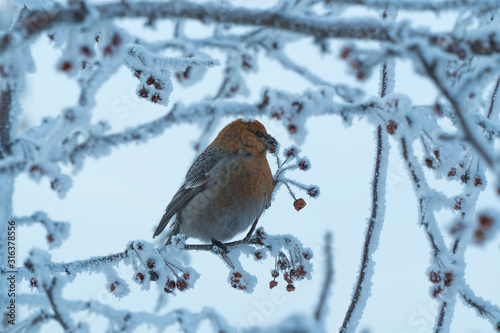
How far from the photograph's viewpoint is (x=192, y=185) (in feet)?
12.8

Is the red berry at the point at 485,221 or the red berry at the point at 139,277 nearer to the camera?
the red berry at the point at 485,221

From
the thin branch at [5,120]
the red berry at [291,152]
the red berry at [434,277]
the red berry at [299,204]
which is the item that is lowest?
the thin branch at [5,120]

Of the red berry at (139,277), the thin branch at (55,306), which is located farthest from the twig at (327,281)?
the red berry at (139,277)

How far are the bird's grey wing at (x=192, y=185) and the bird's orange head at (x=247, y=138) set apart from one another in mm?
141

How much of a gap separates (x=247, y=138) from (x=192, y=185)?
57 cm

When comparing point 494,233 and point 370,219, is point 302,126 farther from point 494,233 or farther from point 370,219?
point 370,219

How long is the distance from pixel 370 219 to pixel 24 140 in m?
1.46

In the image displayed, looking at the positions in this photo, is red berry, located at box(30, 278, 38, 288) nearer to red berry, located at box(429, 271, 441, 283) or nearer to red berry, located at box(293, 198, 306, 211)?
red berry, located at box(293, 198, 306, 211)

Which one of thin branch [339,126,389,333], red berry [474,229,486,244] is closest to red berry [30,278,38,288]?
thin branch [339,126,389,333]

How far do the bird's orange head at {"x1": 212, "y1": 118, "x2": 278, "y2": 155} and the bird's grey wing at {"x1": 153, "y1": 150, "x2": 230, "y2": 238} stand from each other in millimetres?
141

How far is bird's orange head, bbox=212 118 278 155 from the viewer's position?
395 centimetres

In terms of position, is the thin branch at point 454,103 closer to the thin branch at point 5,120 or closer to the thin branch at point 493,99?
the thin branch at point 493,99

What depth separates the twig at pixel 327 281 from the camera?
1674 millimetres

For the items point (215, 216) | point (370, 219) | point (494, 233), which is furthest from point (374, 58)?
point (215, 216)
